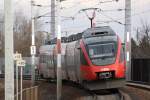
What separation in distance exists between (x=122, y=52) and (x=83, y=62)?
2423mm

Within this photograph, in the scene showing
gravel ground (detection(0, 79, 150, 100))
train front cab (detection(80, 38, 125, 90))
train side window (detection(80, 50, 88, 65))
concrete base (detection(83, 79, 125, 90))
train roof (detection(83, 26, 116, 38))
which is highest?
train roof (detection(83, 26, 116, 38))

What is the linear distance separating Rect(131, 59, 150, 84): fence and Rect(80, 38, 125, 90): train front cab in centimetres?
1317

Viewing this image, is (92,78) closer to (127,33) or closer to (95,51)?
(95,51)

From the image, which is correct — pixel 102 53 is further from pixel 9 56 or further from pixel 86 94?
pixel 9 56

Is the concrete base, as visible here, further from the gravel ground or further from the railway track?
the gravel ground

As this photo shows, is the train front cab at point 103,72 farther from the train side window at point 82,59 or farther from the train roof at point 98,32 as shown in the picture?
the train roof at point 98,32

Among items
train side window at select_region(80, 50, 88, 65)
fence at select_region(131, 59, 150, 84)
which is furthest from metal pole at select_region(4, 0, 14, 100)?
fence at select_region(131, 59, 150, 84)

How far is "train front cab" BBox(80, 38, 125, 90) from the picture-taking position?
29.2m

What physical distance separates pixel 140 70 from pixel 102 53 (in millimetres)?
16587

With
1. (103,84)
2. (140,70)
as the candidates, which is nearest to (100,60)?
(103,84)

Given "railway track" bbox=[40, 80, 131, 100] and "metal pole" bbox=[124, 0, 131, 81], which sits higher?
"metal pole" bbox=[124, 0, 131, 81]

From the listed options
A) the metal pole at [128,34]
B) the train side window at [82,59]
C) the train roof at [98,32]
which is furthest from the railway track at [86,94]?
the metal pole at [128,34]

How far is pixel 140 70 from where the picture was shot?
45656mm

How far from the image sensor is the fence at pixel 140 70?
43.2 meters
